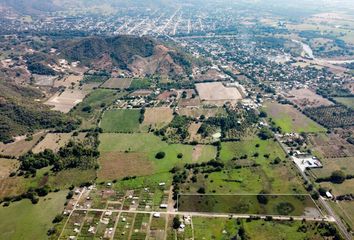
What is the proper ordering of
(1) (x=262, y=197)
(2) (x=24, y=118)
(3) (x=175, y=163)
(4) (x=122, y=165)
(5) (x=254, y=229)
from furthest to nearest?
(2) (x=24, y=118)
(3) (x=175, y=163)
(4) (x=122, y=165)
(1) (x=262, y=197)
(5) (x=254, y=229)

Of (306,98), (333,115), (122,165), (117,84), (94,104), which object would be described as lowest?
(117,84)

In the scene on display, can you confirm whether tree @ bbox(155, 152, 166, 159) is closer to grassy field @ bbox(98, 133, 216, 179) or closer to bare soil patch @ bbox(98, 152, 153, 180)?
grassy field @ bbox(98, 133, 216, 179)

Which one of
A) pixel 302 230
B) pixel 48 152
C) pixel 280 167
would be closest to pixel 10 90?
pixel 48 152

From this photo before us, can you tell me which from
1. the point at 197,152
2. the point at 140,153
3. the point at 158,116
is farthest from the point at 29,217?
the point at 158,116

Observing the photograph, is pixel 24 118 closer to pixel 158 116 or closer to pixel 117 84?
pixel 158 116

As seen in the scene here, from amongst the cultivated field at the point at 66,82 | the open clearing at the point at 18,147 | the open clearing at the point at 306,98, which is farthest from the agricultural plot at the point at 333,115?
the cultivated field at the point at 66,82

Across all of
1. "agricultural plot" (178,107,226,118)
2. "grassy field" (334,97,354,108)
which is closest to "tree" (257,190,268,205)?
"agricultural plot" (178,107,226,118)

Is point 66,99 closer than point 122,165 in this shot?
No
